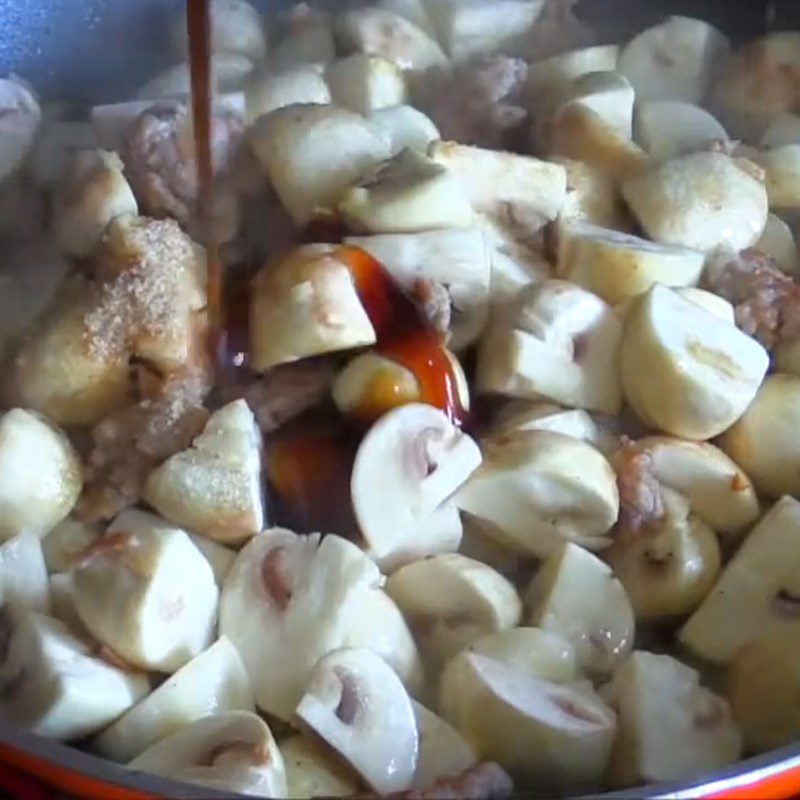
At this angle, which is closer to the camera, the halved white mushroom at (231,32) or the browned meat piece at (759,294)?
the browned meat piece at (759,294)

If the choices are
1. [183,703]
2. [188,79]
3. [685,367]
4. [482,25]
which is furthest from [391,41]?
[183,703]

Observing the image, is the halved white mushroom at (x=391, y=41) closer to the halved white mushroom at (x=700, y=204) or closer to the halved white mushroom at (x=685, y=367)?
→ the halved white mushroom at (x=700, y=204)

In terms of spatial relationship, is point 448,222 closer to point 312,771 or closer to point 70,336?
point 70,336

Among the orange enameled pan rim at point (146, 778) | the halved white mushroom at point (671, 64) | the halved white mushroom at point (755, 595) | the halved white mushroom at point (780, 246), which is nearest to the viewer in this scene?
the orange enameled pan rim at point (146, 778)

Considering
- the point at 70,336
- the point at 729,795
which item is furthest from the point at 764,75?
the point at 729,795

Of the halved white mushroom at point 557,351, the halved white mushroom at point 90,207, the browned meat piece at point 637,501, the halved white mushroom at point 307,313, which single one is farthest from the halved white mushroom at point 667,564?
the halved white mushroom at point 90,207

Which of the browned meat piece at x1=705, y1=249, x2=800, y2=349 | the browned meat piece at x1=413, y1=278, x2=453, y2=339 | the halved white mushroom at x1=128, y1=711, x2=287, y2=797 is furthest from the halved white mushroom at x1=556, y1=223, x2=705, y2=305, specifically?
the halved white mushroom at x1=128, y1=711, x2=287, y2=797
